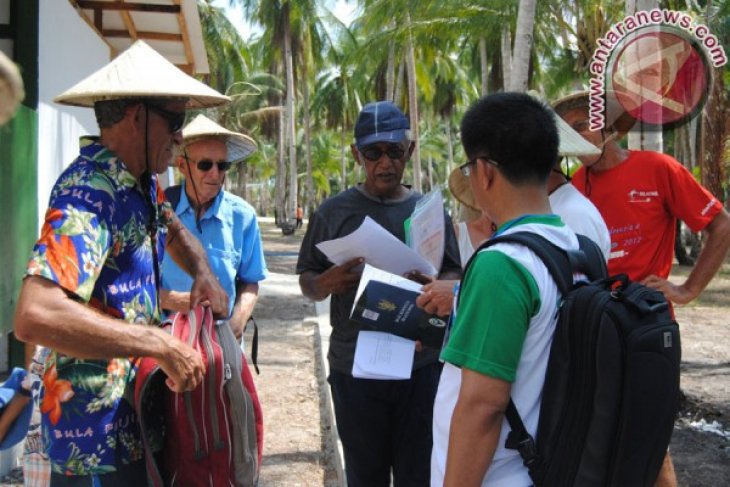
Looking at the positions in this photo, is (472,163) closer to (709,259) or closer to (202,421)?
(202,421)

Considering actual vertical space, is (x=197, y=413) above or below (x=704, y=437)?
above

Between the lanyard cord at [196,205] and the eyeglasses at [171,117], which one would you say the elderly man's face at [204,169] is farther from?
the eyeglasses at [171,117]

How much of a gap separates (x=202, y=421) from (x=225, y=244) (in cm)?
190

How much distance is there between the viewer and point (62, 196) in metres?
2.13

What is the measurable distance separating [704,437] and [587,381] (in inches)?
171

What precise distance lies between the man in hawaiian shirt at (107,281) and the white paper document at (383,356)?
877mm

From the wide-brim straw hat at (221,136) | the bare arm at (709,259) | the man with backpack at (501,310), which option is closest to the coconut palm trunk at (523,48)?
the wide-brim straw hat at (221,136)

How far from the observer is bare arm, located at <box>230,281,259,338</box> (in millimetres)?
3907

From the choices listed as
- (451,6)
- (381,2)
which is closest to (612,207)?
(451,6)

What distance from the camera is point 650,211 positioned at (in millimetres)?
3580

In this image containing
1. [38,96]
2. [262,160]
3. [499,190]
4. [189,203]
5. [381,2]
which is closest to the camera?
[499,190]

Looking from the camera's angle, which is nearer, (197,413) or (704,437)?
(197,413)

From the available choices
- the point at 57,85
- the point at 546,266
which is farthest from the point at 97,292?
the point at 57,85

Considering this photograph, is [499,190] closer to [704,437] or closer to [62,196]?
[62,196]
